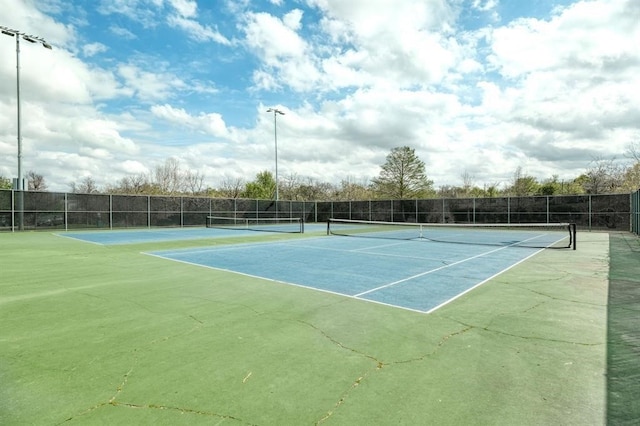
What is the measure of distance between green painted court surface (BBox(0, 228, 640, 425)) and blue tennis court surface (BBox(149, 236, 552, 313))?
0.52 m

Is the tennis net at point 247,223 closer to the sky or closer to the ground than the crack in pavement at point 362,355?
closer to the sky

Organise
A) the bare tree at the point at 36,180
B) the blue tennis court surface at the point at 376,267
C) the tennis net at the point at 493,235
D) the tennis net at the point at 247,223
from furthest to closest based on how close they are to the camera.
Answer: the bare tree at the point at 36,180, the tennis net at the point at 247,223, the tennis net at the point at 493,235, the blue tennis court surface at the point at 376,267

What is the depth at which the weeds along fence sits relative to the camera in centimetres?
2031

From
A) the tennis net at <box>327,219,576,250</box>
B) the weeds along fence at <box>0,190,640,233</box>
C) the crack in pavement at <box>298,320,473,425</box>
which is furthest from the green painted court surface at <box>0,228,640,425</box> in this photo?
the weeds along fence at <box>0,190,640,233</box>

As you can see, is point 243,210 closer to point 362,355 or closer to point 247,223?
point 247,223

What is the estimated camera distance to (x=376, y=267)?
853 centimetres

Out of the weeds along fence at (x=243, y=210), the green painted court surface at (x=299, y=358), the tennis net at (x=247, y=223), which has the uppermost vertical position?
the weeds along fence at (x=243, y=210)

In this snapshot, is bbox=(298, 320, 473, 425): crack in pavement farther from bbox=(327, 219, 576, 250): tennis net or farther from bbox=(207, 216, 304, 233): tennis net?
bbox=(207, 216, 304, 233): tennis net

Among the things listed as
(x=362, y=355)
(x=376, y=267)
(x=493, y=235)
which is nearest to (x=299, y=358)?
(x=362, y=355)

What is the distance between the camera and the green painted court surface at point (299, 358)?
8.23ft

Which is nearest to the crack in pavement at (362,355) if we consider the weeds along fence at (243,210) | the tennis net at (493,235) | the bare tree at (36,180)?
the tennis net at (493,235)

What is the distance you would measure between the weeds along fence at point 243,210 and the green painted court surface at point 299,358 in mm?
Answer: 17430

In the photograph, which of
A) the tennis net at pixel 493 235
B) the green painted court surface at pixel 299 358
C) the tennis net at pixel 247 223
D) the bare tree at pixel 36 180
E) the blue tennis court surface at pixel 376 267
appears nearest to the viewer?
the green painted court surface at pixel 299 358

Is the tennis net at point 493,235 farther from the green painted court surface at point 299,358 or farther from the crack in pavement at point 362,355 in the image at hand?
the crack in pavement at point 362,355
